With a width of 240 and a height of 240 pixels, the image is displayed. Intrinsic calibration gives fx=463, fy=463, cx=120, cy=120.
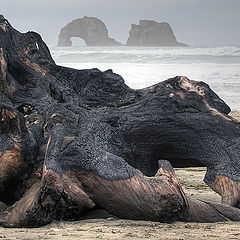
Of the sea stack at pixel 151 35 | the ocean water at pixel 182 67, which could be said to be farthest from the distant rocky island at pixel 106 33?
the ocean water at pixel 182 67

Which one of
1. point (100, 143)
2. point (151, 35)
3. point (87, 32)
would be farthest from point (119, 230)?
point (87, 32)

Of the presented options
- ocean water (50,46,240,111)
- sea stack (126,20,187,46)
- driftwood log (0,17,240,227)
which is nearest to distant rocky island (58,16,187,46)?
sea stack (126,20,187,46)

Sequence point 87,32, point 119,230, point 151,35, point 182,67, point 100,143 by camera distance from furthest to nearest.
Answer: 1. point 87,32
2. point 151,35
3. point 182,67
4. point 100,143
5. point 119,230

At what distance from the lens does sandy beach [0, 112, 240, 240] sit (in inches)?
110

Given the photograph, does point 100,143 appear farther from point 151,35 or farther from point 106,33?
point 106,33

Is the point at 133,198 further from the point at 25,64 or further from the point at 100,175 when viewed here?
the point at 25,64

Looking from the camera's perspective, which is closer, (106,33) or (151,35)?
(151,35)

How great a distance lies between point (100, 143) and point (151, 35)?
102m

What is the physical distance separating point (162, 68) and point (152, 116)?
78.6 feet

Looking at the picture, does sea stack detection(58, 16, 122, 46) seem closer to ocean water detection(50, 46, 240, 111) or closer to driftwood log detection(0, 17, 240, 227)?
ocean water detection(50, 46, 240, 111)

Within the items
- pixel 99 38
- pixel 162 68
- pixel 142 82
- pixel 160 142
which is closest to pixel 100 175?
pixel 160 142

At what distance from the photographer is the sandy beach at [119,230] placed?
279cm

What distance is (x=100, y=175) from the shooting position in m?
3.37

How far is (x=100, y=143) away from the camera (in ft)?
12.9
